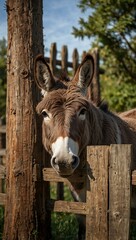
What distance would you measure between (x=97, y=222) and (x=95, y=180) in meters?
0.37

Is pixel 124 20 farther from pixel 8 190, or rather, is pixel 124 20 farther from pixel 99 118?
pixel 8 190

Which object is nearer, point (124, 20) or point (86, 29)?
point (124, 20)

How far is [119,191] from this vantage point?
3.37 m

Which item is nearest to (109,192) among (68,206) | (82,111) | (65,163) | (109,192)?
(109,192)

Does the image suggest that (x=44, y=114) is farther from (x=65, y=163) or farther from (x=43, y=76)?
(x=65, y=163)

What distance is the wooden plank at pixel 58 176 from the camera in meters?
3.99

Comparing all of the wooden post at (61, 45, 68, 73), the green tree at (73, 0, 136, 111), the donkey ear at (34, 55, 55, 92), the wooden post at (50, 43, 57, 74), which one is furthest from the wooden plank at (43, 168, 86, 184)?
the green tree at (73, 0, 136, 111)

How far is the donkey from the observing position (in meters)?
3.60

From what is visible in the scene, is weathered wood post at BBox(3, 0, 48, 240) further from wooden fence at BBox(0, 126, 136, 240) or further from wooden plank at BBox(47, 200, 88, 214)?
wooden fence at BBox(0, 126, 136, 240)

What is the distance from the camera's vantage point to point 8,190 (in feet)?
14.9

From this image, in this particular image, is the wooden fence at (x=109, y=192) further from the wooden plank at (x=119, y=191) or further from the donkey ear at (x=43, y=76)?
the donkey ear at (x=43, y=76)

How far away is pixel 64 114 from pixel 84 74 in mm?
818

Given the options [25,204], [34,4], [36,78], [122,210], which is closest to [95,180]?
[122,210]

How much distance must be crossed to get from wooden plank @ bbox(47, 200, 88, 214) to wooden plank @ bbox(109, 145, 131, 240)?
1.15ft
